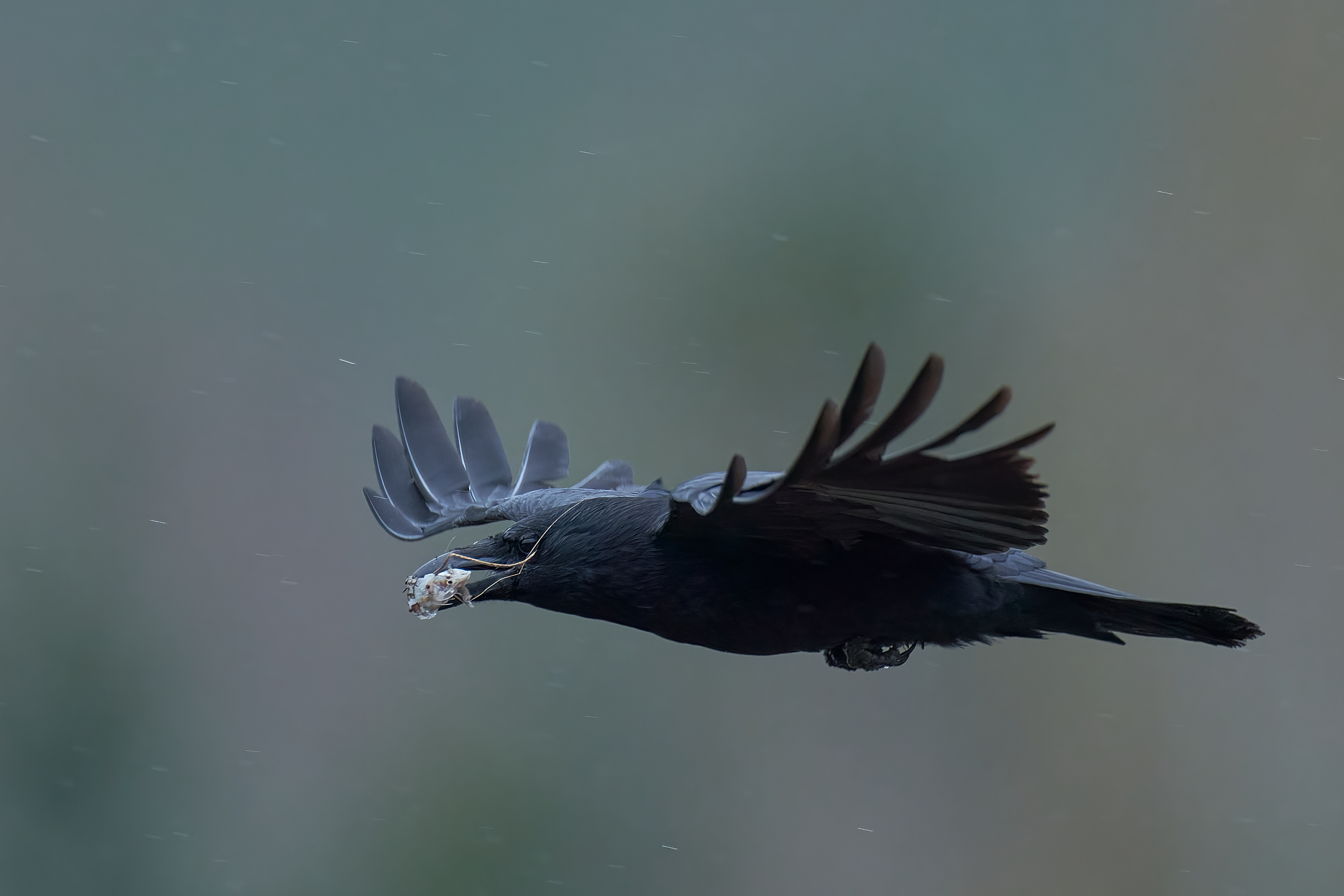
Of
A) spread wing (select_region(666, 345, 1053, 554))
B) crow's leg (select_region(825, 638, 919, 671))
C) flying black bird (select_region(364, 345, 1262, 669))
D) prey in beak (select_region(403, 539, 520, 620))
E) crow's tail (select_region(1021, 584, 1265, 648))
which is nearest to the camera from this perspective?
spread wing (select_region(666, 345, 1053, 554))

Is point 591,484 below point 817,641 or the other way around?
the other way around

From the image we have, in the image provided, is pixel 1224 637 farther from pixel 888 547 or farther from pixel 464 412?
pixel 464 412

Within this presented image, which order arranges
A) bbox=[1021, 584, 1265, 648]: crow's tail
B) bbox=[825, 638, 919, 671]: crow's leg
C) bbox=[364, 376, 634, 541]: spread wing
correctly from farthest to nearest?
bbox=[364, 376, 634, 541]: spread wing
bbox=[825, 638, 919, 671]: crow's leg
bbox=[1021, 584, 1265, 648]: crow's tail

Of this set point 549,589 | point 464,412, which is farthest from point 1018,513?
point 464,412

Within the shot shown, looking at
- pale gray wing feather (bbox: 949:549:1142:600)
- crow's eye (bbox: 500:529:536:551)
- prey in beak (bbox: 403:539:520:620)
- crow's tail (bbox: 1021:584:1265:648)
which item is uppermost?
pale gray wing feather (bbox: 949:549:1142:600)

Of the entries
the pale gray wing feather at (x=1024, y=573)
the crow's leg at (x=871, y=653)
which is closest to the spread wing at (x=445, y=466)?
the crow's leg at (x=871, y=653)

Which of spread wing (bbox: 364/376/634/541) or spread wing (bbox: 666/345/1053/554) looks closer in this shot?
spread wing (bbox: 666/345/1053/554)

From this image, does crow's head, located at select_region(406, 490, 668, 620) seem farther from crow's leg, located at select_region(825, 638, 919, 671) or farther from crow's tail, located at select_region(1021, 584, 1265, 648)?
crow's tail, located at select_region(1021, 584, 1265, 648)

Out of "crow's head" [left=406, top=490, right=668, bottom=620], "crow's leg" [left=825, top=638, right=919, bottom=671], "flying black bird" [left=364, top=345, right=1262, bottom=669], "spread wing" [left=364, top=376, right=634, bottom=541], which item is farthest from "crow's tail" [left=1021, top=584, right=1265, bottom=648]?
"spread wing" [left=364, top=376, right=634, bottom=541]
